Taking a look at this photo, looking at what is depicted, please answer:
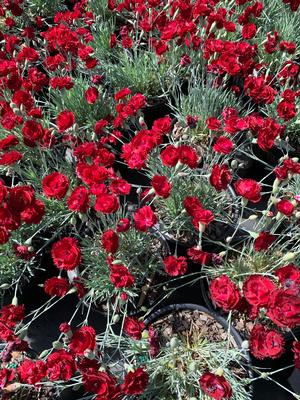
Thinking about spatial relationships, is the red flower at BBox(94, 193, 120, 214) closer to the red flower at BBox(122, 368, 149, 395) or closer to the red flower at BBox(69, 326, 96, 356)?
the red flower at BBox(69, 326, 96, 356)

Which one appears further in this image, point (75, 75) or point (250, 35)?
point (75, 75)

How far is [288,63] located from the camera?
1932mm

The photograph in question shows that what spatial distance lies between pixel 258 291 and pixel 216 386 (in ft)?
0.82

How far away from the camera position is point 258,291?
1019 mm

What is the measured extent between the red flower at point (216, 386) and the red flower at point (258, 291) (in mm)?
201

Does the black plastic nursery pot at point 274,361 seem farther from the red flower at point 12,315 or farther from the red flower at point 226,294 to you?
the red flower at point 12,315

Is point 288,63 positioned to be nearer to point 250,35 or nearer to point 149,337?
point 250,35

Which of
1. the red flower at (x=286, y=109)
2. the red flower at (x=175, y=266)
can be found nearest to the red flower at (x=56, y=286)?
the red flower at (x=175, y=266)

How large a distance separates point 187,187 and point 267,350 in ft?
2.45

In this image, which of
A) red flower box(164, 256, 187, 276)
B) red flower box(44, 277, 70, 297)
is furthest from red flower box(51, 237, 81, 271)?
red flower box(164, 256, 187, 276)

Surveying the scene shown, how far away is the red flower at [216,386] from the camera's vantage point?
0.97m

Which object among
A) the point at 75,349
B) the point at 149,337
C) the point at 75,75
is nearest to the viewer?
the point at 75,349

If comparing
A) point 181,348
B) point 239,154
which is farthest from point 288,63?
point 181,348

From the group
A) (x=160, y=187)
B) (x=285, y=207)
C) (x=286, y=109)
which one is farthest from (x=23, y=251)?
(x=286, y=109)
